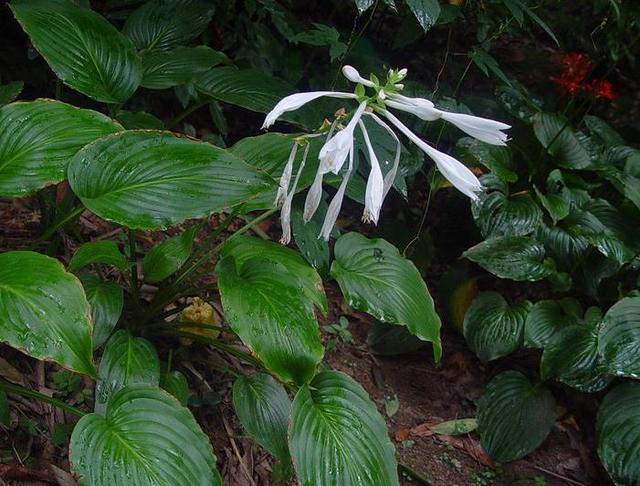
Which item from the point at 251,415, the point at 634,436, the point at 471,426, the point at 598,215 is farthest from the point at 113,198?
the point at 598,215

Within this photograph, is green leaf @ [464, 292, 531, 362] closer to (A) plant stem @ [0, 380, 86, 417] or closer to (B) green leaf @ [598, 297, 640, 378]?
(B) green leaf @ [598, 297, 640, 378]

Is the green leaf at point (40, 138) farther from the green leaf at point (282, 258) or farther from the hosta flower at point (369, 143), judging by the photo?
the hosta flower at point (369, 143)

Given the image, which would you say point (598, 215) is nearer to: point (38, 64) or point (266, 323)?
point (266, 323)

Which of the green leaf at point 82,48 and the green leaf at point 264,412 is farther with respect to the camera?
the green leaf at point 82,48

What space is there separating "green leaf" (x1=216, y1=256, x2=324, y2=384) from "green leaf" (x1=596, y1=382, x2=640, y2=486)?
1243mm

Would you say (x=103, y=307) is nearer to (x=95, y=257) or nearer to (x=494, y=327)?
(x=95, y=257)

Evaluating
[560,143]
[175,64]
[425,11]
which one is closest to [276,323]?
[425,11]

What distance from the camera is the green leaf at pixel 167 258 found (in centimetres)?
185

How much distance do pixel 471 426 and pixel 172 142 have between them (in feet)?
5.05

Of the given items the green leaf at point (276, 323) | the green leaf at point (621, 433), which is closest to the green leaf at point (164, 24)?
the green leaf at point (276, 323)

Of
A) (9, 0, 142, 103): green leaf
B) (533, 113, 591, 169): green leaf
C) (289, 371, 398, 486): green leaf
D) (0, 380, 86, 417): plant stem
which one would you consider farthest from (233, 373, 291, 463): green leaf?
(533, 113, 591, 169): green leaf

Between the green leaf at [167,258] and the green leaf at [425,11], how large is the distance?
852 millimetres

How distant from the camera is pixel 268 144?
6.13 feet

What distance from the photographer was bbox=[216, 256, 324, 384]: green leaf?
149cm
